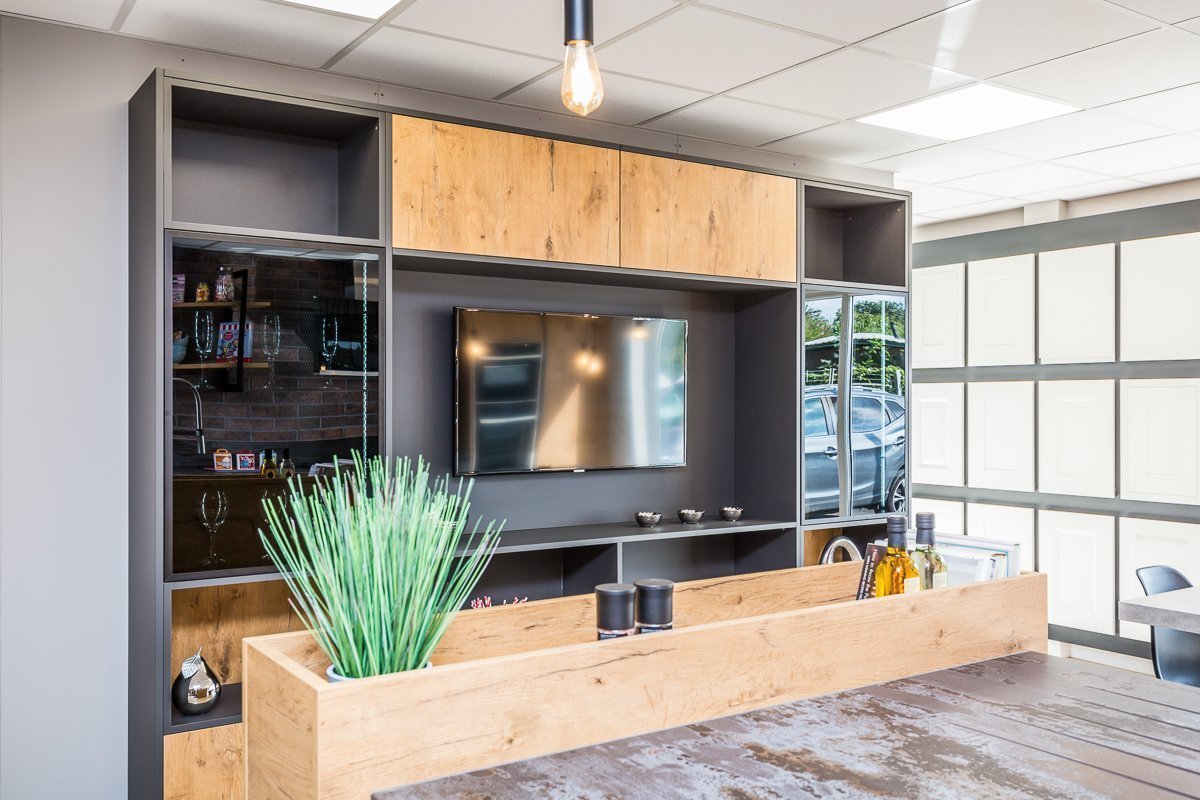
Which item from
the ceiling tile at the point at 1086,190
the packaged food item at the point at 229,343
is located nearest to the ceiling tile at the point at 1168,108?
the ceiling tile at the point at 1086,190

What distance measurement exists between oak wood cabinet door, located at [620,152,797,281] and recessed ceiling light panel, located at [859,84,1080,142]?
53cm

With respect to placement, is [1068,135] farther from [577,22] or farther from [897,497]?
[577,22]

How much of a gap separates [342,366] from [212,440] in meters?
0.46

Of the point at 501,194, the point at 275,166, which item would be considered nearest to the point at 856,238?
the point at 501,194

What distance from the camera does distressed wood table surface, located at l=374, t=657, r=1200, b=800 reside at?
1.19m

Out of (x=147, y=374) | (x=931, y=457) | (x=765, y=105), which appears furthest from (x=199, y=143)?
(x=931, y=457)

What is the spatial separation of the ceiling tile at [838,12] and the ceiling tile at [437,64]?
781 mm

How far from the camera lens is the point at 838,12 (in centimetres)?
284

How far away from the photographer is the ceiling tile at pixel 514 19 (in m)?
2.76

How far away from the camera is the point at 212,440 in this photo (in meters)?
2.78

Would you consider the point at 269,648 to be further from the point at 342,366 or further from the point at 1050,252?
the point at 1050,252

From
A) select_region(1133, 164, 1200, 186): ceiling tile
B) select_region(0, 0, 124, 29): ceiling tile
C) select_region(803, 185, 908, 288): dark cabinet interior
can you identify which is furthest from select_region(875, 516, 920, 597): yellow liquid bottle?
select_region(1133, 164, 1200, 186): ceiling tile

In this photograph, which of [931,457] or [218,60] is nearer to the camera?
[218,60]

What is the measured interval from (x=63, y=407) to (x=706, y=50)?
2355 millimetres
